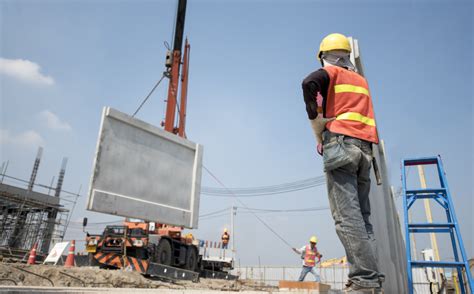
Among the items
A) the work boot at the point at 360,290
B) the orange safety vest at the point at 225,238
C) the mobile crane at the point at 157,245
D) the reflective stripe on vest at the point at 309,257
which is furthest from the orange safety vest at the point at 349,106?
the orange safety vest at the point at 225,238

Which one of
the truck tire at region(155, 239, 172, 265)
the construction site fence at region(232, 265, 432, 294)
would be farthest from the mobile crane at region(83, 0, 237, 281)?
the construction site fence at region(232, 265, 432, 294)

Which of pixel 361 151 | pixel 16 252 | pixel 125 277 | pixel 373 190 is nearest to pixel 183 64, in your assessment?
pixel 125 277

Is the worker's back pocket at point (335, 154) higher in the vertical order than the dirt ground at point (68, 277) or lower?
higher

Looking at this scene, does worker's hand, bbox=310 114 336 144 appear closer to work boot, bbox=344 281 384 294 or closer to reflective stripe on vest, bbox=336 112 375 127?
reflective stripe on vest, bbox=336 112 375 127

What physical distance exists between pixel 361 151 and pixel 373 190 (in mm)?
1492

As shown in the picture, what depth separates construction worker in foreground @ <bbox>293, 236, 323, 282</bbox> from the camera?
31.4 feet

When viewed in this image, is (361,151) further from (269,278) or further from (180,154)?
(269,278)

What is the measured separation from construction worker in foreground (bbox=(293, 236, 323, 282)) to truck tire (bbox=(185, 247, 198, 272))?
3313 millimetres

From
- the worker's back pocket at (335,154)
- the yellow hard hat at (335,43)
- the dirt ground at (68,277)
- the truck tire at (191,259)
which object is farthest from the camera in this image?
the truck tire at (191,259)

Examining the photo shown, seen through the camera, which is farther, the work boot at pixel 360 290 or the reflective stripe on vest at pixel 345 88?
the reflective stripe on vest at pixel 345 88

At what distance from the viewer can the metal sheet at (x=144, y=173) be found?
133 inches

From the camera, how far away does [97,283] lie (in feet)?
21.8

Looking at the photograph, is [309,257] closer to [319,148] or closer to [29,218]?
[319,148]

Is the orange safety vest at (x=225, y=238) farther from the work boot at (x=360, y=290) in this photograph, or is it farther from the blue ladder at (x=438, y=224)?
the work boot at (x=360, y=290)
